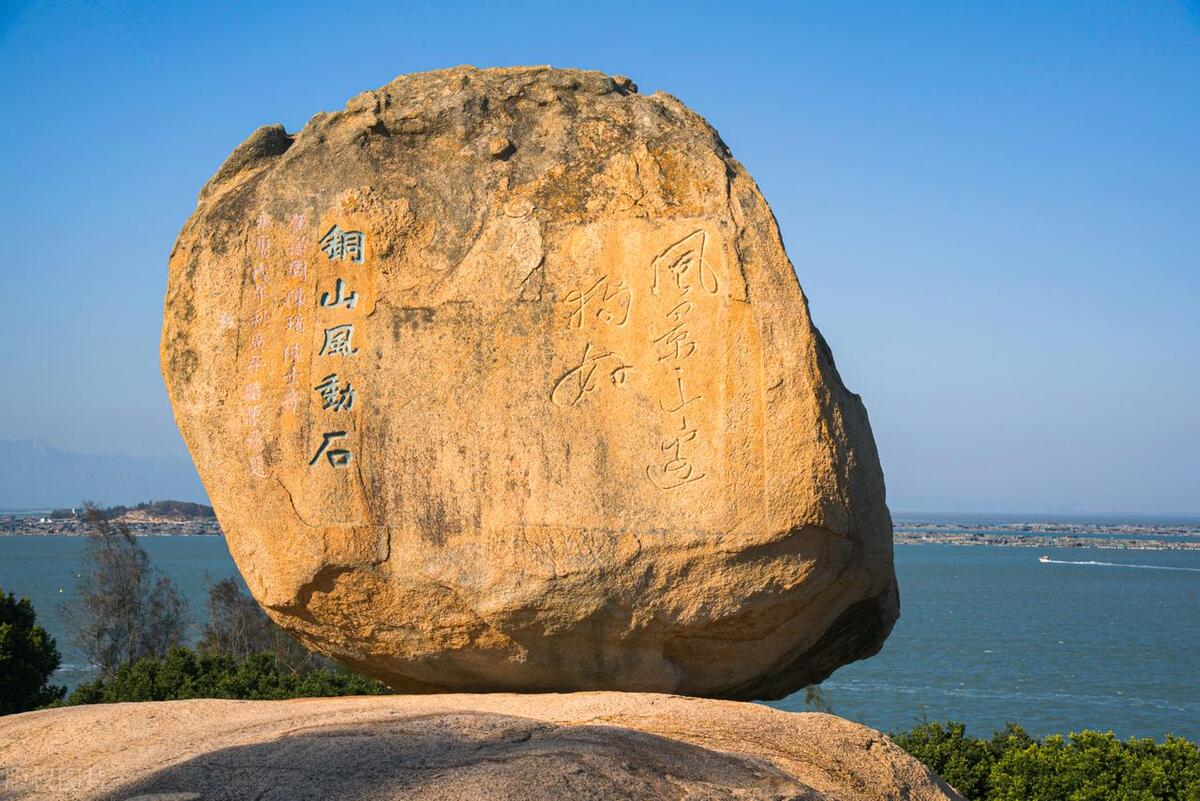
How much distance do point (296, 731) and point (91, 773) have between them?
0.86m

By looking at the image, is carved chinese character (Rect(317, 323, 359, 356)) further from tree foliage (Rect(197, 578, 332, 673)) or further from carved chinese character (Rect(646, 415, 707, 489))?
tree foliage (Rect(197, 578, 332, 673))

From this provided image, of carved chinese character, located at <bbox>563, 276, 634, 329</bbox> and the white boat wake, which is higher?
carved chinese character, located at <bbox>563, 276, 634, 329</bbox>

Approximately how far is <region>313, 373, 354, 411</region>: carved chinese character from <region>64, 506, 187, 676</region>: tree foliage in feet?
70.5

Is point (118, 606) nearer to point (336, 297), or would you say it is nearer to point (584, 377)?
point (336, 297)

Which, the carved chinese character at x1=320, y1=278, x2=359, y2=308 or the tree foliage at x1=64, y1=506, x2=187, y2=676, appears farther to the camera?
the tree foliage at x1=64, y1=506, x2=187, y2=676

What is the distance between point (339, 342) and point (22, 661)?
714 centimetres

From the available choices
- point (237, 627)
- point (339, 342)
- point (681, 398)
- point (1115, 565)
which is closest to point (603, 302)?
point (681, 398)

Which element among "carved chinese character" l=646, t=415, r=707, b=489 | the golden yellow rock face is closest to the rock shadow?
the golden yellow rock face

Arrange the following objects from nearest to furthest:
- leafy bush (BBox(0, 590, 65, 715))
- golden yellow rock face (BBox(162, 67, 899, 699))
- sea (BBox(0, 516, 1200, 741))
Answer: golden yellow rock face (BBox(162, 67, 899, 699))
leafy bush (BBox(0, 590, 65, 715))
sea (BBox(0, 516, 1200, 741))

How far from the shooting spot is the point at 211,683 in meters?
11.0

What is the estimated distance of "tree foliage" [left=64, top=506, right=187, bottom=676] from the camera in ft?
85.3

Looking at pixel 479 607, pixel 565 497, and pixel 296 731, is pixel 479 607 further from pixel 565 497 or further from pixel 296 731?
pixel 296 731

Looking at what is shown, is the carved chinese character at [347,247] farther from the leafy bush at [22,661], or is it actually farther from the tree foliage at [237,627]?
the tree foliage at [237,627]

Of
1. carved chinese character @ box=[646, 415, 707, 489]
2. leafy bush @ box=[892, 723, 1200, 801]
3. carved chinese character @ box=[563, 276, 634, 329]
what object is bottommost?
leafy bush @ box=[892, 723, 1200, 801]
